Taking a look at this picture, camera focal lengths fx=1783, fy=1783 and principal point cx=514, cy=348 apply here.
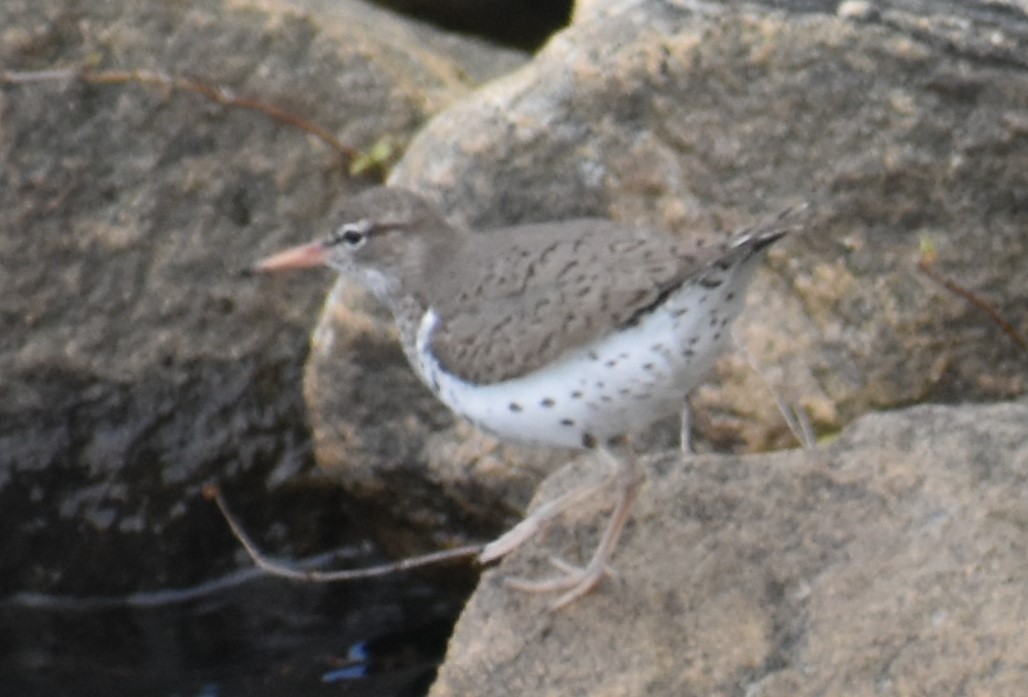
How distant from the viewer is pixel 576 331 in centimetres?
507

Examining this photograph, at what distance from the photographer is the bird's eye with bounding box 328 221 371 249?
611cm

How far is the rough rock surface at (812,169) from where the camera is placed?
653 centimetres

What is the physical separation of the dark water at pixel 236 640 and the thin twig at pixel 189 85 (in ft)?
6.36

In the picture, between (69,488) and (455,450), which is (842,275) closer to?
(455,450)

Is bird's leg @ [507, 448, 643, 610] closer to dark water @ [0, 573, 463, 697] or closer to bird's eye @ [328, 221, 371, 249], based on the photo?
bird's eye @ [328, 221, 371, 249]

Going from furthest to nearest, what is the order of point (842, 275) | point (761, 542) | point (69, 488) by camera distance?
point (69, 488) → point (842, 275) → point (761, 542)

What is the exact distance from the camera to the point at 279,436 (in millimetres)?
7727

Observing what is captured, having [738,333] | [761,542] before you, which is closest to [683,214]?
[738,333]

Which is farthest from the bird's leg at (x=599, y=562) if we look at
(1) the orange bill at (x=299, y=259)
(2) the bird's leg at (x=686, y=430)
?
(1) the orange bill at (x=299, y=259)

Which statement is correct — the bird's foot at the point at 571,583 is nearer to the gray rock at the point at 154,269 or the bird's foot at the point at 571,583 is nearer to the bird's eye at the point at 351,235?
the bird's eye at the point at 351,235

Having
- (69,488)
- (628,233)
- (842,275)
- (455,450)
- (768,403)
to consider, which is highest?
(628,233)

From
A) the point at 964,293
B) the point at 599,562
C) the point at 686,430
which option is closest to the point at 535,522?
the point at 599,562

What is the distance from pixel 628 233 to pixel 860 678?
1.52m

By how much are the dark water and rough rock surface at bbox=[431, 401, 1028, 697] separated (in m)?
2.00
